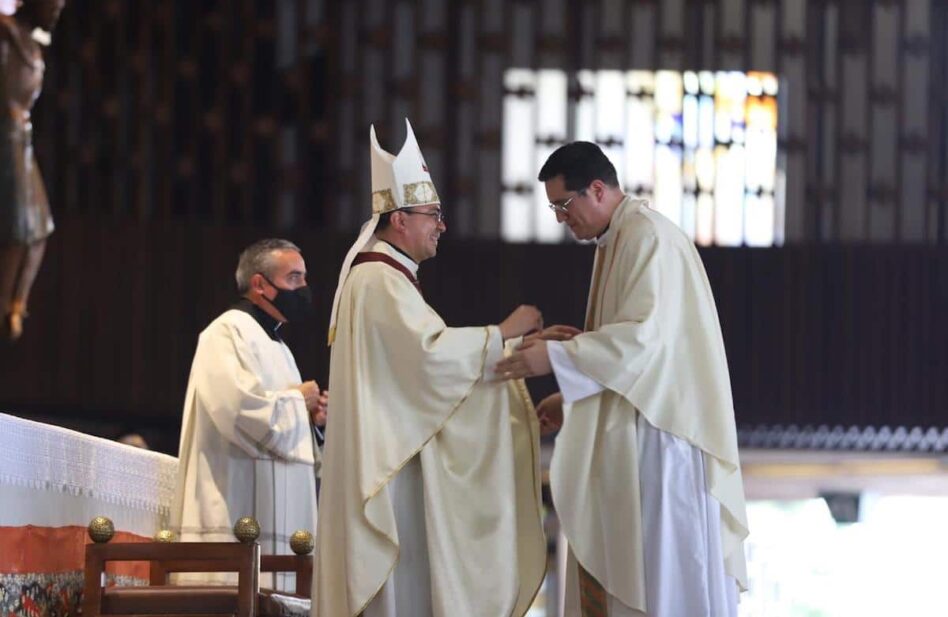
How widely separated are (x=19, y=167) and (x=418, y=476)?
9.49ft

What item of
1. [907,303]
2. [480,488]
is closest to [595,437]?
[480,488]

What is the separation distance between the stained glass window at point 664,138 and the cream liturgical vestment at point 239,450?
346cm

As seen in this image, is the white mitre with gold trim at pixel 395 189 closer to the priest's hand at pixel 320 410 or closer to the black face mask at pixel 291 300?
the priest's hand at pixel 320 410

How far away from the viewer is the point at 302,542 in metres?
5.80

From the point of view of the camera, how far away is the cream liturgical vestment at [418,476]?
5281mm

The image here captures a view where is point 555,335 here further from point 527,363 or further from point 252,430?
point 252,430

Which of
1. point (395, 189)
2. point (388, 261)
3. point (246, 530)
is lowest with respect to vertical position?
point (246, 530)

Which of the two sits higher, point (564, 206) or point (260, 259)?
point (564, 206)

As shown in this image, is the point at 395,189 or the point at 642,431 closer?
the point at 642,431

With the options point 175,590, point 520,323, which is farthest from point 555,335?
point 175,590

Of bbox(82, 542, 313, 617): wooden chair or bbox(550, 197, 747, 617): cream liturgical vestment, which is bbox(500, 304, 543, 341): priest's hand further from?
bbox(82, 542, 313, 617): wooden chair

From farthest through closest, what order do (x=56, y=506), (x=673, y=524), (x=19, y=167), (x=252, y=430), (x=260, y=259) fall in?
1. (x=260, y=259)
2. (x=252, y=430)
3. (x=56, y=506)
4. (x=673, y=524)
5. (x=19, y=167)

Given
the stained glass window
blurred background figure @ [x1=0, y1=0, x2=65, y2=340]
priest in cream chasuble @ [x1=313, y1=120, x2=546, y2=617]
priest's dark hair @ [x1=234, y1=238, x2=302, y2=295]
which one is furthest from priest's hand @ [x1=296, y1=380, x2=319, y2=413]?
blurred background figure @ [x1=0, y1=0, x2=65, y2=340]

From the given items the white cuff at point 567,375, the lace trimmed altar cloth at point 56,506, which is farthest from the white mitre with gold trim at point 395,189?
the lace trimmed altar cloth at point 56,506
